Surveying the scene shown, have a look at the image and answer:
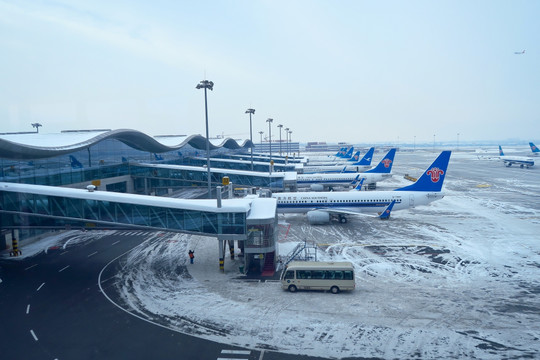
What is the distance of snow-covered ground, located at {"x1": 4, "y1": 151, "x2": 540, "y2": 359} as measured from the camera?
1897 centimetres

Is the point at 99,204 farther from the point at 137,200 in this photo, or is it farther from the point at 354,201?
the point at 354,201

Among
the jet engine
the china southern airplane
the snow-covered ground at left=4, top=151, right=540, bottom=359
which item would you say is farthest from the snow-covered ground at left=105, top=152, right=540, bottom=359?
the china southern airplane

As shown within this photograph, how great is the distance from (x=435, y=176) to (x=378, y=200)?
7914 millimetres

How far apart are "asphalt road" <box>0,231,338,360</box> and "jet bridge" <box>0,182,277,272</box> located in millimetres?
5151

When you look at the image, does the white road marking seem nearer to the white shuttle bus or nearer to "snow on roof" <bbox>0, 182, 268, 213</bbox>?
the white shuttle bus

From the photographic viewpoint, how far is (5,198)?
31562 mm

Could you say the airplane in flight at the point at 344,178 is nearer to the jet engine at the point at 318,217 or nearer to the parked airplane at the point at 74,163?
the jet engine at the point at 318,217

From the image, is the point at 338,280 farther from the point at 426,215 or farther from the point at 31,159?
the point at 31,159

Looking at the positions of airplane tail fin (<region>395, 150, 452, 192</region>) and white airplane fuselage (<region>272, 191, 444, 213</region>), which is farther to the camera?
white airplane fuselage (<region>272, 191, 444, 213</region>)

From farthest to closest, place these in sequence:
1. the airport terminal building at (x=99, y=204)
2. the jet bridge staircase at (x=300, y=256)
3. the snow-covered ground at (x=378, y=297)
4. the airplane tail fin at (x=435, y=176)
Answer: the airplane tail fin at (x=435, y=176), the jet bridge staircase at (x=300, y=256), the airport terminal building at (x=99, y=204), the snow-covered ground at (x=378, y=297)

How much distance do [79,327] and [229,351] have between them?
995 centimetres

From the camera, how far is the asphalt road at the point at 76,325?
18.2 metres

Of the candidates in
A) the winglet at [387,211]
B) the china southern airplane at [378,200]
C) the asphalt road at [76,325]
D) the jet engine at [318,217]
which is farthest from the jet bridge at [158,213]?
the winglet at [387,211]

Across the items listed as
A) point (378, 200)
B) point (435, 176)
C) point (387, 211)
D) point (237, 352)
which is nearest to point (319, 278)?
point (237, 352)
